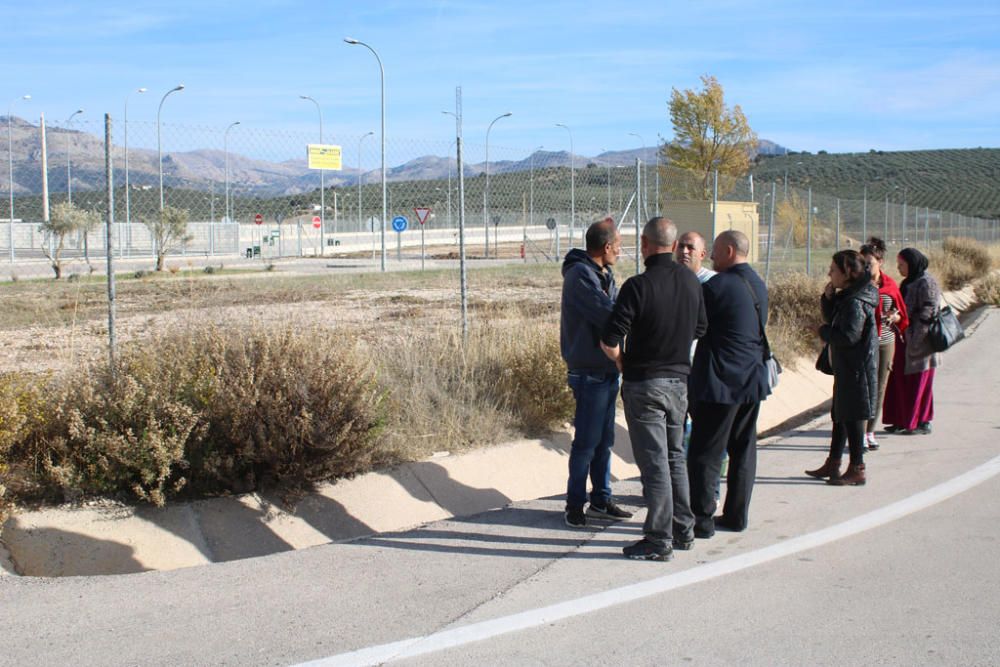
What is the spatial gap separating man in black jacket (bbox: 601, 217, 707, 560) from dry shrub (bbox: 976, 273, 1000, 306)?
71.0 ft

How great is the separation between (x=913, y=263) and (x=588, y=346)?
4702 millimetres

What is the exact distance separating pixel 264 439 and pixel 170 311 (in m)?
11.1

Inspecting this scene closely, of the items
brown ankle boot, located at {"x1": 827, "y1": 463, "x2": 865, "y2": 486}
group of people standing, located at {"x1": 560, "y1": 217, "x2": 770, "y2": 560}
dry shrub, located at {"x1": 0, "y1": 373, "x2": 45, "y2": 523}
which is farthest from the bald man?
dry shrub, located at {"x1": 0, "y1": 373, "x2": 45, "y2": 523}

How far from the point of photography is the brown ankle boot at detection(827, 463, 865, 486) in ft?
23.7

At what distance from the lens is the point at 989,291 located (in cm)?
2486

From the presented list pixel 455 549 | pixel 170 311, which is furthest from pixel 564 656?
pixel 170 311

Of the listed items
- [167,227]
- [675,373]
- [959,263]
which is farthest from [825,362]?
[167,227]

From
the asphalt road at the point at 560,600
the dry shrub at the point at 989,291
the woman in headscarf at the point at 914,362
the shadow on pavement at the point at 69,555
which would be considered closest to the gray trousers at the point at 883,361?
the woman in headscarf at the point at 914,362

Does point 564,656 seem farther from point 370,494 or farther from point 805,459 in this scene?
point 805,459

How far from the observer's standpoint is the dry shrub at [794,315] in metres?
13.4

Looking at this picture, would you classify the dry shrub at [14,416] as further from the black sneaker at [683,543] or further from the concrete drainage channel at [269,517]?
the black sneaker at [683,543]

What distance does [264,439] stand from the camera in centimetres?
639

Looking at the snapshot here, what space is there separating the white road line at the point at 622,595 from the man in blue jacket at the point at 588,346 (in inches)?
40.5

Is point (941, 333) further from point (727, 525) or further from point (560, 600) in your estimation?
point (560, 600)
